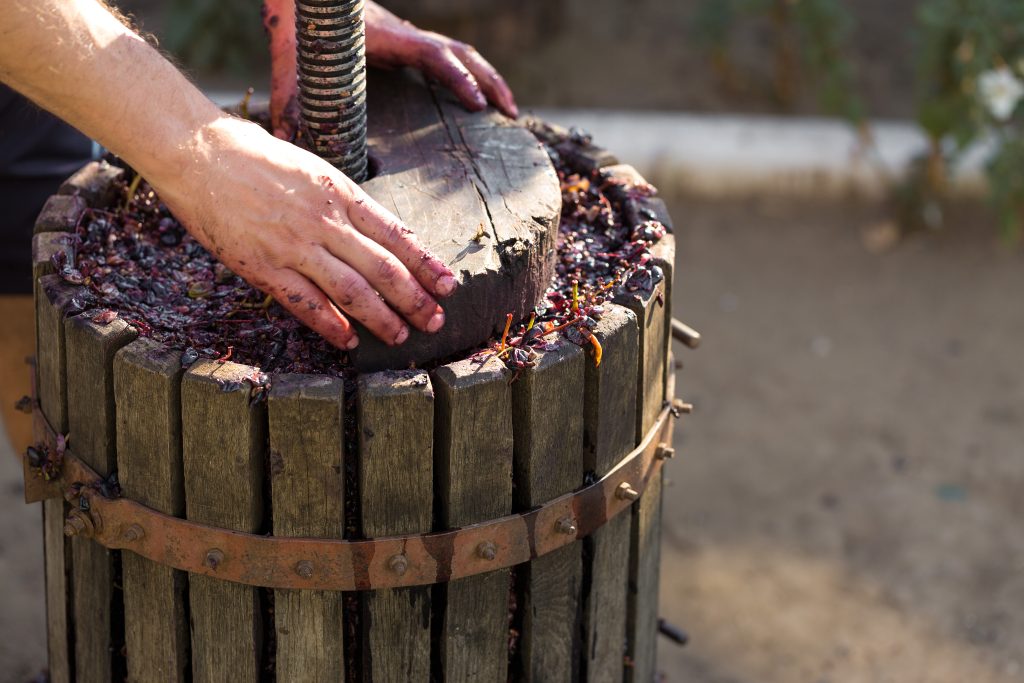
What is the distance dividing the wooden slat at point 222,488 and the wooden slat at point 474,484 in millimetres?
276

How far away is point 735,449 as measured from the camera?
4.36m

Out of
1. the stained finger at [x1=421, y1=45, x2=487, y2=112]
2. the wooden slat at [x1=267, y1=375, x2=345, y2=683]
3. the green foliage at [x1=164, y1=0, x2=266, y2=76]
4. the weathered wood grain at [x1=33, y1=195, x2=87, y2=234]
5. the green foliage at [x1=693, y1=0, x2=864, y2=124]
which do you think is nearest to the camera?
the wooden slat at [x1=267, y1=375, x2=345, y2=683]

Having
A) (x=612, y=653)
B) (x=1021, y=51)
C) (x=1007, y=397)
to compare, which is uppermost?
(x=1021, y=51)

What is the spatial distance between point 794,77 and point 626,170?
3.82 metres

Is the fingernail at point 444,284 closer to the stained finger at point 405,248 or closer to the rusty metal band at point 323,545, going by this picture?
the stained finger at point 405,248

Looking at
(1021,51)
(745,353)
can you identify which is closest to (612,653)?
(745,353)

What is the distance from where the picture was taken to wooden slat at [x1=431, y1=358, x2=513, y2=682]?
2.02 m

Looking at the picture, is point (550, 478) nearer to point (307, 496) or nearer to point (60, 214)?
point (307, 496)

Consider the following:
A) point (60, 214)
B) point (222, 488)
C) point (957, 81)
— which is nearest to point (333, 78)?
point (60, 214)

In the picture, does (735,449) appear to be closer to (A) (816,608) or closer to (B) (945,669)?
(A) (816,608)

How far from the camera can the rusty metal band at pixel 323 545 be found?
80.3 inches

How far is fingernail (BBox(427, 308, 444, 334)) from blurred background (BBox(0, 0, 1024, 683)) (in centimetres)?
181

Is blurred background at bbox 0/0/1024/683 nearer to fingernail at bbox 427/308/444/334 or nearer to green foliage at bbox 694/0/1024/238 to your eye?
green foliage at bbox 694/0/1024/238

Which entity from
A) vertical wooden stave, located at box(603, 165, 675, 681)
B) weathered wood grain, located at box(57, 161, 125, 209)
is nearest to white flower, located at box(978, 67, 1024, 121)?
vertical wooden stave, located at box(603, 165, 675, 681)
